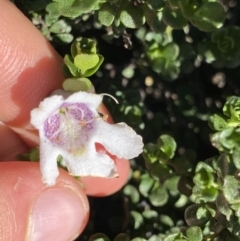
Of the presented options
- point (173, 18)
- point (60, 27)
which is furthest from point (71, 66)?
point (60, 27)

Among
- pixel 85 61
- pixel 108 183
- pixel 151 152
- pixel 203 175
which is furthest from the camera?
pixel 108 183

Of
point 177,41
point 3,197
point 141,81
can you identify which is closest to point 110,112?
point 141,81

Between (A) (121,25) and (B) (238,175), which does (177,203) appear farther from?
(A) (121,25)

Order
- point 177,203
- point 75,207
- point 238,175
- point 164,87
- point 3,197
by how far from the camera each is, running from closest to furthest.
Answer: point 238,175
point 3,197
point 75,207
point 177,203
point 164,87

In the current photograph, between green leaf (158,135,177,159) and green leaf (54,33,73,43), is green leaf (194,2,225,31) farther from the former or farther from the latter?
green leaf (54,33,73,43)

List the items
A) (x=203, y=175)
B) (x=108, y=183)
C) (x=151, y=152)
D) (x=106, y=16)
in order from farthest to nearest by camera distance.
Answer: (x=108, y=183) < (x=151, y=152) < (x=203, y=175) < (x=106, y=16)

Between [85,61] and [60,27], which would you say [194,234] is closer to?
[85,61]

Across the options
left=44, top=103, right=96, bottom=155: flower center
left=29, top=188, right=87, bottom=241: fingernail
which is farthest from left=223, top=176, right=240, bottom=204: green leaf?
left=29, top=188, right=87, bottom=241: fingernail
